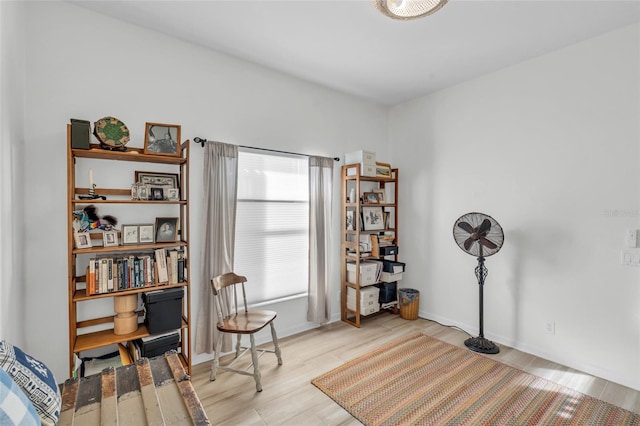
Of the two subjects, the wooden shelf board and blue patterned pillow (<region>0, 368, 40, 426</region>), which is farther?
the wooden shelf board

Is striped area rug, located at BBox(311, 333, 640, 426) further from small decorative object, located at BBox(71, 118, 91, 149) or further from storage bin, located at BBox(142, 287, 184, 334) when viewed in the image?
small decorative object, located at BBox(71, 118, 91, 149)

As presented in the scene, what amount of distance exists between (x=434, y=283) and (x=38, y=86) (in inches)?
163

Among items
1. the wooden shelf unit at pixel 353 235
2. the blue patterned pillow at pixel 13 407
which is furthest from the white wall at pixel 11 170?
the wooden shelf unit at pixel 353 235

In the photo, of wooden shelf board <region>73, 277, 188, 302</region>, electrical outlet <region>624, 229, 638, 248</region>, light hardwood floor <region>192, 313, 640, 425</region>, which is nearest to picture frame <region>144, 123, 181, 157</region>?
wooden shelf board <region>73, 277, 188, 302</region>

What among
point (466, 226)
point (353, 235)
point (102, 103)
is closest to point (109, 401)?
point (102, 103)

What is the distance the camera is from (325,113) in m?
3.62

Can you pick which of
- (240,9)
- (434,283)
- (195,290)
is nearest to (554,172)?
(434,283)

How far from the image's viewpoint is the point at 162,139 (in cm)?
224

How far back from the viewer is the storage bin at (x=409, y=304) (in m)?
3.76

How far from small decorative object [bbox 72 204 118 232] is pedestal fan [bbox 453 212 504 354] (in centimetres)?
308

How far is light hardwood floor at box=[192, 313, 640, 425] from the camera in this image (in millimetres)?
2053

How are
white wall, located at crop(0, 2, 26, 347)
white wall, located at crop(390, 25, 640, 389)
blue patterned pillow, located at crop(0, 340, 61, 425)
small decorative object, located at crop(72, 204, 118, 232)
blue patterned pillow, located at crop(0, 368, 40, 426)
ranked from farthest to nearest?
white wall, located at crop(390, 25, 640, 389) < small decorative object, located at crop(72, 204, 118, 232) < white wall, located at crop(0, 2, 26, 347) < blue patterned pillow, located at crop(0, 340, 61, 425) < blue patterned pillow, located at crop(0, 368, 40, 426)

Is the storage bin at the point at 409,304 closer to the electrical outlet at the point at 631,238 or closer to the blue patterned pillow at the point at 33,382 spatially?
the electrical outlet at the point at 631,238

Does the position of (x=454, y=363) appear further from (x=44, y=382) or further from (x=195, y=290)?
(x=44, y=382)
